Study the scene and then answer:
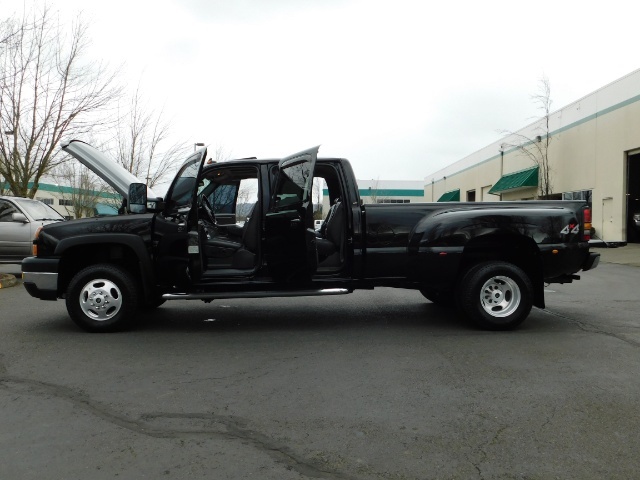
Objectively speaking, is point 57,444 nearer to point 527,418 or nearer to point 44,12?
point 527,418

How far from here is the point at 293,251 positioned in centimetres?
632

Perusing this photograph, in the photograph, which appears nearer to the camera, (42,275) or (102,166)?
(42,275)

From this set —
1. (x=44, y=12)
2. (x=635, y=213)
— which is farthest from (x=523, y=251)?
(x=635, y=213)

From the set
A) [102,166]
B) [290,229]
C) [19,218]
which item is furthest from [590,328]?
[19,218]

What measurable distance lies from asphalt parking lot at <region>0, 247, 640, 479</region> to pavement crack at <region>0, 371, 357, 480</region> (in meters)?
0.01

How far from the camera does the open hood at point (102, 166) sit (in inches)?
276

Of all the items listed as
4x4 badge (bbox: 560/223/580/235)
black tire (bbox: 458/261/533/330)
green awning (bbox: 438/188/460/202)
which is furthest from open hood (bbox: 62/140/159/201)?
green awning (bbox: 438/188/460/202)

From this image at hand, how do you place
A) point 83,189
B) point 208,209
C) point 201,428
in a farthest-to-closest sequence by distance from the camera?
point 83,189
point 208,209
point 201,428

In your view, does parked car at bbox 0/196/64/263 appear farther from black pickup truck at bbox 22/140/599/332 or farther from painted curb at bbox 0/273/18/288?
black pickup truck at bbox 22/140/599/332

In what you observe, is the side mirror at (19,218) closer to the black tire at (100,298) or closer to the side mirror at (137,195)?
the black tire at (100,298)

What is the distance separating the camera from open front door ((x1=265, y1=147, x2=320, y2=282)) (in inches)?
243

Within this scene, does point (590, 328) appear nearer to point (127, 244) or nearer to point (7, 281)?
point (127, 244)

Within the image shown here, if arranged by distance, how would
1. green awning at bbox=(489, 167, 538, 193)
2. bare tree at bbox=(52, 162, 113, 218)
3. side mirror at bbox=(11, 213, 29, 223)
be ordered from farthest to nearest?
bare tree at bbox=(52, 162, 113, 218)
green awning at bbox=(489, 167, 538, 193)
side mirror at bbox=(11, 213, 29, 223)

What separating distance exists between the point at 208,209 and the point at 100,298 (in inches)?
67.7
